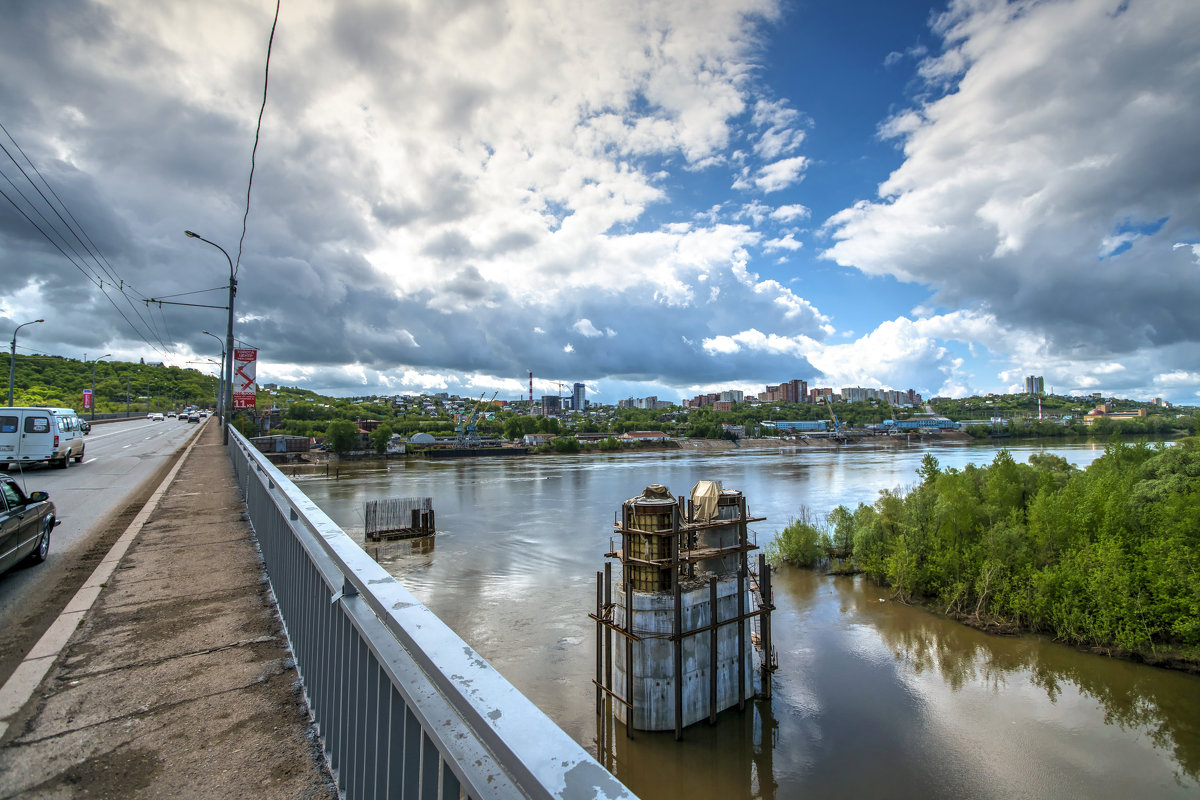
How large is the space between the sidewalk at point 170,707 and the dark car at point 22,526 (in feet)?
7.05

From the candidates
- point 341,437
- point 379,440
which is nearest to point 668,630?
point 341,437

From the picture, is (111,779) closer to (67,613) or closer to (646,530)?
(67,613)

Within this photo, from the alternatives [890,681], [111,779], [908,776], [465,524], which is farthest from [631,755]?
[465,524]

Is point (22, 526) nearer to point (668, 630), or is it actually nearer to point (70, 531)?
point (70, 531)

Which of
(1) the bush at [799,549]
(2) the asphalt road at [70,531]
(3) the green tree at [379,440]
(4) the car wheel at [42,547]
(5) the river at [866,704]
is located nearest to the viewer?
(2) the asphalt road at [70,531]

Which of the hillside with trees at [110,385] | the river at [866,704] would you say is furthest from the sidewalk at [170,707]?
the hillside with trees at [110,385]

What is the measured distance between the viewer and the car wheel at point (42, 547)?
753 centimetres

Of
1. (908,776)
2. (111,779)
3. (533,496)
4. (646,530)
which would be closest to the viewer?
(111,779)

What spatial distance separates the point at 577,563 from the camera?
28.9 meters

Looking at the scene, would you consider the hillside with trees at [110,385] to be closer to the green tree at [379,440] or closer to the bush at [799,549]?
the green tree at [379,440]

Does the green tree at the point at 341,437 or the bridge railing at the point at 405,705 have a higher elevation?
the bridge railing at the point at 405,705

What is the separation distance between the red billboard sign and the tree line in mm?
23997

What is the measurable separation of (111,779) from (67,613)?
3188mm

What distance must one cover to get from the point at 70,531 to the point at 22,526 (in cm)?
317
